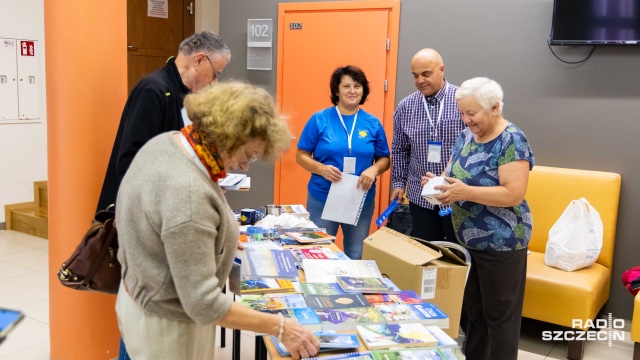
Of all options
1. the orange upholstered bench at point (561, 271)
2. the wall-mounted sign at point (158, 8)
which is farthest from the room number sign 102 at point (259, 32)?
the orange upholstered bench at point (561, 271)

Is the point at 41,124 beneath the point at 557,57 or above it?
beneath

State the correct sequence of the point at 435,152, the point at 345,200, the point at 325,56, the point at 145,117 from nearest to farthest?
the point at 145,117 → the point at 435,152 → the point at 345,200 → the point at 325,56

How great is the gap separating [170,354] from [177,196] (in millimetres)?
486

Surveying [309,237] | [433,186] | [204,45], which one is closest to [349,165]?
[309,237]

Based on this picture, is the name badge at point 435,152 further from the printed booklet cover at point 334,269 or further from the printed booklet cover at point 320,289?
the printed booklet cover at point 320,289

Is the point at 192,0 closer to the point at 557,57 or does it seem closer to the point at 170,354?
the point at 557,57

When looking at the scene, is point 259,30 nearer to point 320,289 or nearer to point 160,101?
point 160,101

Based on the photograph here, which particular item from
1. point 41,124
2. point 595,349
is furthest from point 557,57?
point 41,124

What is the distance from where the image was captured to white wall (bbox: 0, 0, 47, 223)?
553cm

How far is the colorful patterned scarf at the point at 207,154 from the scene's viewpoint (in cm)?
138

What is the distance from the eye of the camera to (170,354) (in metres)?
1.53

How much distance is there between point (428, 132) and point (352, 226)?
0.73 m

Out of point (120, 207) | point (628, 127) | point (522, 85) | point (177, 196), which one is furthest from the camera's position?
point (522, 85)

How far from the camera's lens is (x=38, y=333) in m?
3.44
